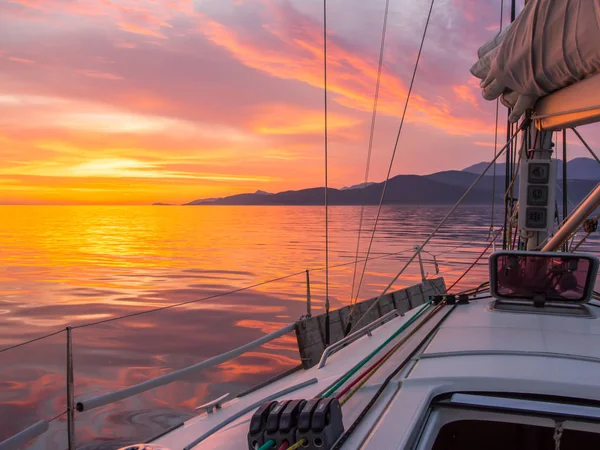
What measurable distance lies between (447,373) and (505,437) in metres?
0.95

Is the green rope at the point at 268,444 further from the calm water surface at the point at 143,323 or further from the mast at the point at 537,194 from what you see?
the mast at the point at 537,194

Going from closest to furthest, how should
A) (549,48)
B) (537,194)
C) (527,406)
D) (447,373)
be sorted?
1. (527,406)
2. (447,373)
3. (549,48)
4. (537,194)

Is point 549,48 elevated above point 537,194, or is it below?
above

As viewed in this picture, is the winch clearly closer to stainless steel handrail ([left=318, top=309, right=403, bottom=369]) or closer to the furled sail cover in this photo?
stainless steel handrail ([left=318, top=309, right=403, bottom=369])

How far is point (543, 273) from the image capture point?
4.96 m

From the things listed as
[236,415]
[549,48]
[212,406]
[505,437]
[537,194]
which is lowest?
[505,437]

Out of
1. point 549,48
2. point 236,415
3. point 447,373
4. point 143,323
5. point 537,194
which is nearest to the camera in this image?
point 447,373

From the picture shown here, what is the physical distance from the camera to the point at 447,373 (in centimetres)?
314

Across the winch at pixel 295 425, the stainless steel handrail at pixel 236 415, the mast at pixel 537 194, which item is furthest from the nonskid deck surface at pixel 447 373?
the mast at pixel 537 194

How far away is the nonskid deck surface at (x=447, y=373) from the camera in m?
2.73

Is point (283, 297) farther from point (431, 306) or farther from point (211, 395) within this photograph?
point (431, 306)

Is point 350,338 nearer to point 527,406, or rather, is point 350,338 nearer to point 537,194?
point 527,406

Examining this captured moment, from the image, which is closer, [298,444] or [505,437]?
[298,444]

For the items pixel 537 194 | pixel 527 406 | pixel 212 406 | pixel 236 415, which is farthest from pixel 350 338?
pixel 537 194
